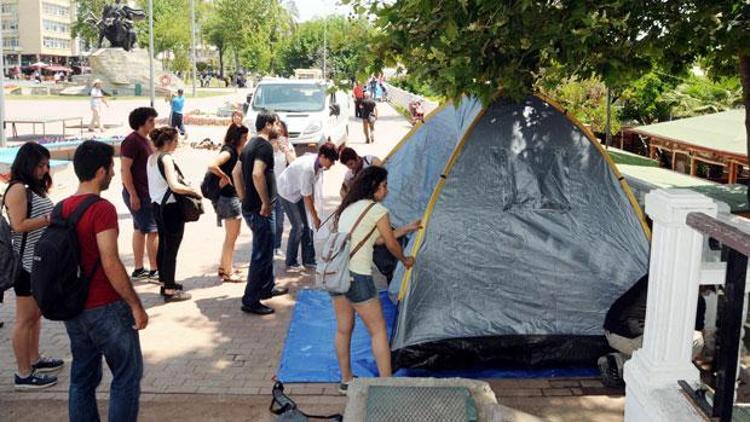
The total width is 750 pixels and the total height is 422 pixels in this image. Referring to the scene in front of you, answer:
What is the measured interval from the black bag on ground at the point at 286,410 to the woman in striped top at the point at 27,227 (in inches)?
72.8

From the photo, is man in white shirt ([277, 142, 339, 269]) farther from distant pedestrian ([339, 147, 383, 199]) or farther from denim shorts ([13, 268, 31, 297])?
denim shorts ([13, 268, 31, 297])

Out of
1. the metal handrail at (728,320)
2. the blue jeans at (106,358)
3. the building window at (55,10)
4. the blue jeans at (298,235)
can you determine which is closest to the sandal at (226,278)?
the blue jeans at (298,235)

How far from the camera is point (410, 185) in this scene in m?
8.51

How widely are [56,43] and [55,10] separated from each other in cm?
475

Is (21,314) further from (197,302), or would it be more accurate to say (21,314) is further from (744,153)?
(744,153)

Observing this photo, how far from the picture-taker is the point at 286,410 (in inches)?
179

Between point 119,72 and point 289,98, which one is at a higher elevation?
point 119,72

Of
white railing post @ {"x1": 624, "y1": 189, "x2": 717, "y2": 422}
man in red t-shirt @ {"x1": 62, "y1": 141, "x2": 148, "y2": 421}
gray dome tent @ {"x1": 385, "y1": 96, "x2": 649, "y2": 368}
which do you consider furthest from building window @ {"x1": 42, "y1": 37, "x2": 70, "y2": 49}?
white railing post @ {"x1": 624, "y1": 189, "x2": 717, "y2": 422}

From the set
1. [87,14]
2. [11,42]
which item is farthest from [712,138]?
[11,42]

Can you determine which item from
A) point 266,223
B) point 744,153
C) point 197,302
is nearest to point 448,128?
point 266,223

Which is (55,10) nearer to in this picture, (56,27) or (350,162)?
(56,27)

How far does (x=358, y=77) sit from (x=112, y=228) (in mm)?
2337

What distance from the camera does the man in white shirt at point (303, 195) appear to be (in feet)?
24.6

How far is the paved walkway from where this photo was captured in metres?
5.16
